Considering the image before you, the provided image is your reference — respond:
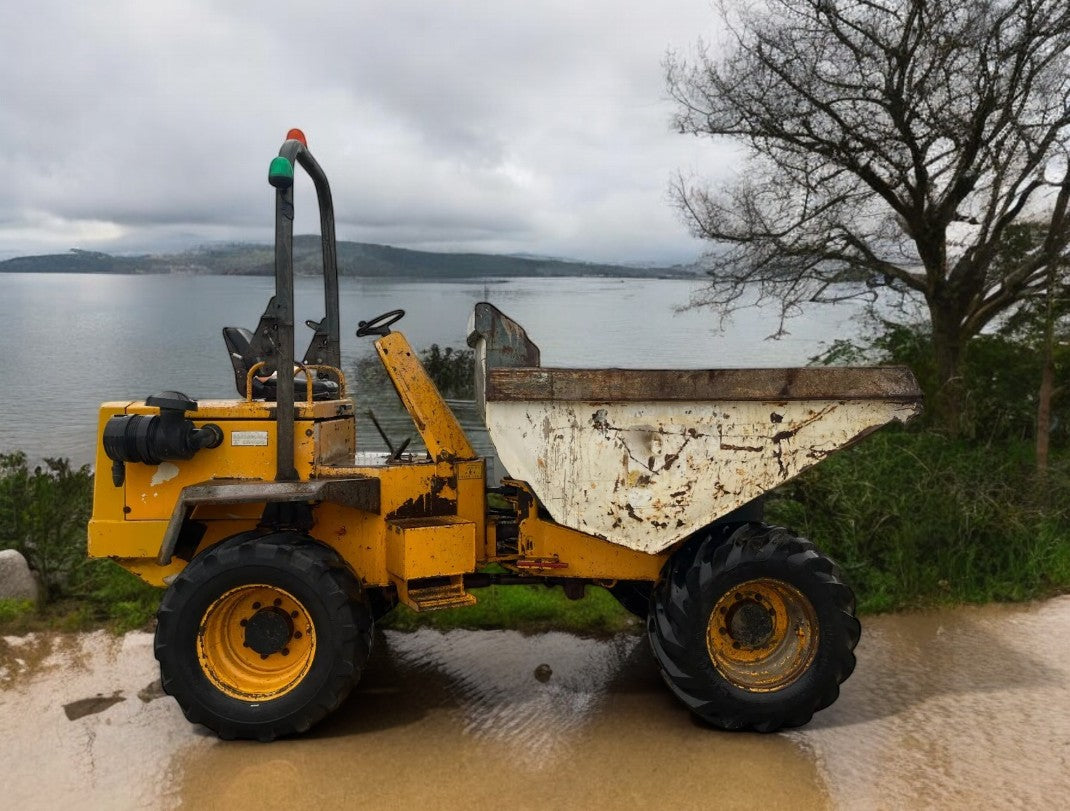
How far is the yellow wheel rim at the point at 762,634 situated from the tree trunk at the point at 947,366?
626cm

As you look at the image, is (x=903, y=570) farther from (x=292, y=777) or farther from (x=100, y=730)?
(x=100, y=730)

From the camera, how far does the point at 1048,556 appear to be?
6879mm

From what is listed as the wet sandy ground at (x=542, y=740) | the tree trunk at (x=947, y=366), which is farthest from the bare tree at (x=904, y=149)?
the wet sandy ground at (x=542, y=740)

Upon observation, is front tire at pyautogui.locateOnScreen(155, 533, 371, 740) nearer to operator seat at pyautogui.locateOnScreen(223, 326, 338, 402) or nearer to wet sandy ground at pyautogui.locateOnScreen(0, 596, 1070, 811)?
wet sandy ground at pyautogui.locateOnScreen(0, 596, 1070, 811)

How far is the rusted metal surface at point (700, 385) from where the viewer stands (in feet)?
13.8

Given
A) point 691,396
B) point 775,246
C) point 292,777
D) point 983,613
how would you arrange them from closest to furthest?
point 292,777
point 691,396
point 983,613
point 775,246

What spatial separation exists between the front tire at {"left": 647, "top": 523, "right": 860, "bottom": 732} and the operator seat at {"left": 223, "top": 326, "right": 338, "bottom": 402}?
2.22 m

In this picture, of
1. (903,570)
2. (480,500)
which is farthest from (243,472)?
(903,570)

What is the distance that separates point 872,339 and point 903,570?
5.70m

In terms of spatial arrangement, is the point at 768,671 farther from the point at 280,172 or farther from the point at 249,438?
the point at 280,172

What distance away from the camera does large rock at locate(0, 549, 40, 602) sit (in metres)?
6.07

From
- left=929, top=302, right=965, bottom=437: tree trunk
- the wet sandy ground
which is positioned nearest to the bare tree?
left=929, top=302, right=965, bottom=437: tree trunk

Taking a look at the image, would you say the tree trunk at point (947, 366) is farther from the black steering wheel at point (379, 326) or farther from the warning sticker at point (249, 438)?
the warning sticker at point (249, 438)

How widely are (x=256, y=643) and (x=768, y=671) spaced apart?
8.32ft
